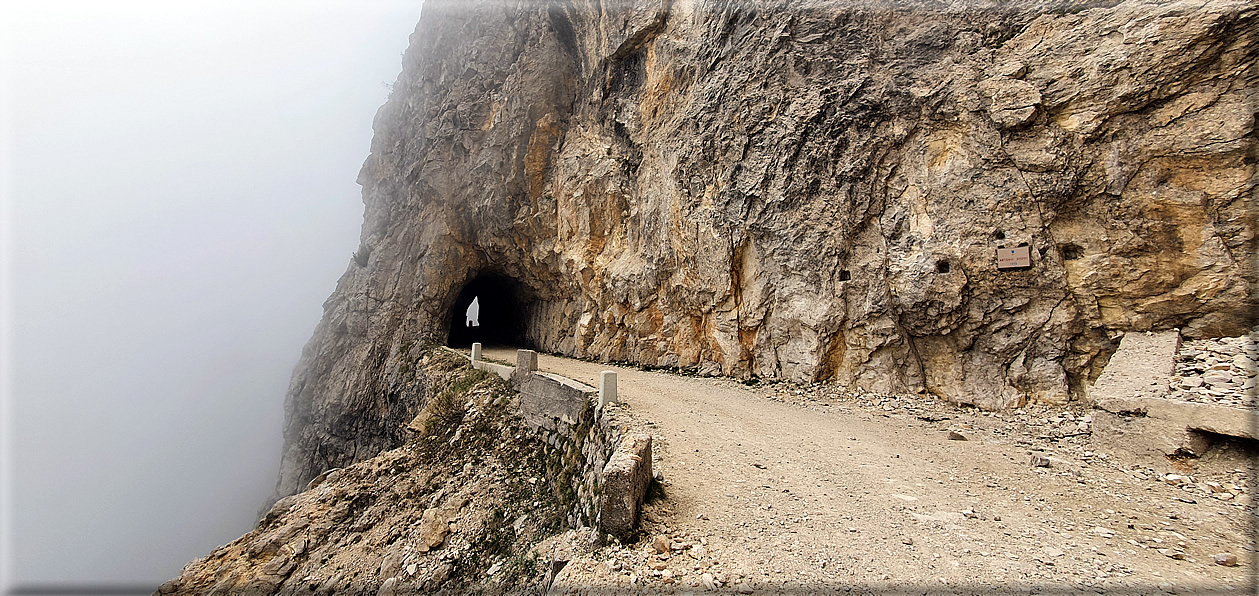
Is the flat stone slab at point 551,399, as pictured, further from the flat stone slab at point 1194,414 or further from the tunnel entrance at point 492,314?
the tunnel entrance at point 492,314

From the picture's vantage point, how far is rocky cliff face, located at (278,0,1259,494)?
7051mm

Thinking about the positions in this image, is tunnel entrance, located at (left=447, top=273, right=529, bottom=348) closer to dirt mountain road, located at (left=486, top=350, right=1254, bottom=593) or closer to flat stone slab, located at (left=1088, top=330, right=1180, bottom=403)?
dirt mountain road, located at (left=486, top=350, right=1254, bottom=593)

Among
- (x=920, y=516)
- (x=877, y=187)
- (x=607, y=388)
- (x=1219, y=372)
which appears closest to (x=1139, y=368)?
(x=1219, y=372)

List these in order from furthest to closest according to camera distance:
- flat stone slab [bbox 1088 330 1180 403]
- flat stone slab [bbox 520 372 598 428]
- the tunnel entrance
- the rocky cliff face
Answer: the tunnel entrance < flat stone slab [bbox 520 372 598 428] < the rocky cliff face < flat stone slab [bbox 1088 330 1180 403]

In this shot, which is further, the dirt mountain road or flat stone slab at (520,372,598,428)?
flat stone slab at (520,372,598,428)

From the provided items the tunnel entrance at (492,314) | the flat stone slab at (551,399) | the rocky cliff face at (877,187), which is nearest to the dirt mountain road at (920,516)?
the flat stone slab at (551,399)

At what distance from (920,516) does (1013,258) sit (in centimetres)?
610

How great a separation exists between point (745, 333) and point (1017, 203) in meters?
6.35

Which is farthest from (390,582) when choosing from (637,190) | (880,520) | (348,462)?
(348,462)

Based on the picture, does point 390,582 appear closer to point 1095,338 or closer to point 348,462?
point 1095,338

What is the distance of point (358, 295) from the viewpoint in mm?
23125

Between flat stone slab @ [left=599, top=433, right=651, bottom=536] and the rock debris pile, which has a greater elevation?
the rock debris pile

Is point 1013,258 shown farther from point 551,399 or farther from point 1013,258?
point 551,399

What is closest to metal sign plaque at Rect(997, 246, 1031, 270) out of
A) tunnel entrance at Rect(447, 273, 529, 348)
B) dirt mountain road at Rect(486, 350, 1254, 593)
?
dirt mountain road at Rect(486, 350, 1254, 593)
